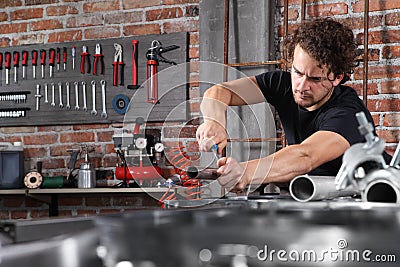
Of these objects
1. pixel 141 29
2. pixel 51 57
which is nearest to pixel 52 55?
pixel 51 57

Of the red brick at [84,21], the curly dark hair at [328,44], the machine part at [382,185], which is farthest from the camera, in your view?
the red brick at [84,21]

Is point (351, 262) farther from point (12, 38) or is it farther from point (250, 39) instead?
point (12, 38)

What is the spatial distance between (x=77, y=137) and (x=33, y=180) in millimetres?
396

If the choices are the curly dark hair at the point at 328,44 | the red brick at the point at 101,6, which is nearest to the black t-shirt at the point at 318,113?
the curly dark hair at the point at 328,44

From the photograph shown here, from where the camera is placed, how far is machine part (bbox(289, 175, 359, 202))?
113cm

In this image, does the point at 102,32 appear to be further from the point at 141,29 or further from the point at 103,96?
the point at 103,96

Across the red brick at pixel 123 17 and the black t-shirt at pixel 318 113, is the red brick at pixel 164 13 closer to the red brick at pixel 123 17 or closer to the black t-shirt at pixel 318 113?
the red brick at pixel 123 17

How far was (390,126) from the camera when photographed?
309cm

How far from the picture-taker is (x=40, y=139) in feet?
12.8

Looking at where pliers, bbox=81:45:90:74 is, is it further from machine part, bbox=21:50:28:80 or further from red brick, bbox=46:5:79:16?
machine part, bbox=21:50:28:80

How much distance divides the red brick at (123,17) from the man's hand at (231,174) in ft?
7.79

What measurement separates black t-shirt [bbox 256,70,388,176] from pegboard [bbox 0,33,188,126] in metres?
1.07

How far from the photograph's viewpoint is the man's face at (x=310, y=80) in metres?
2.06

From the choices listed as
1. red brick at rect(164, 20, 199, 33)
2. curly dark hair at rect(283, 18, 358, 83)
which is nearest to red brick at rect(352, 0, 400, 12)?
red brick at rect(164, 20, 199, 33)
